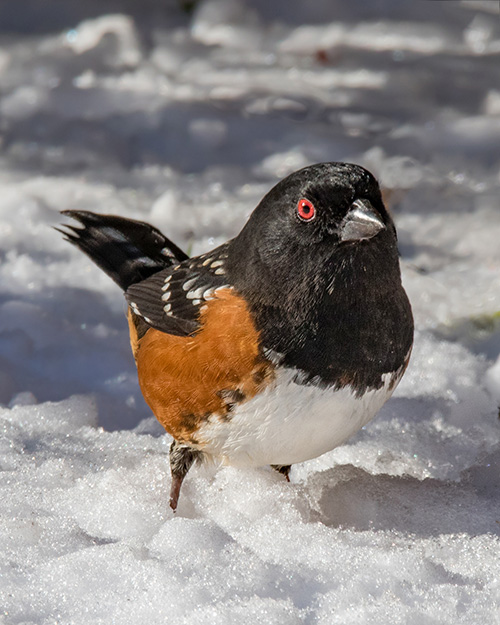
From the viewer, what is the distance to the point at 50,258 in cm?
341

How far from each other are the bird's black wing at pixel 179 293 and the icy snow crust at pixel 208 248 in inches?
17.3

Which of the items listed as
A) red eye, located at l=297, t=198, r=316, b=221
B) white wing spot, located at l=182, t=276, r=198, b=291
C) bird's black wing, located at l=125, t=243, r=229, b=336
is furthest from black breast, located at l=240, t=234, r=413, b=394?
white wing spot, located at l=182, t=276, r=198, b=291

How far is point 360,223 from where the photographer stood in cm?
185

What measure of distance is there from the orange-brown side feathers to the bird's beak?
12.7 inches

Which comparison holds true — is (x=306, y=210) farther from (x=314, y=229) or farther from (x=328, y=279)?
(x=328, y=279)

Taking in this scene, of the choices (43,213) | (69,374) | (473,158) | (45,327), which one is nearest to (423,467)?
(69,374)

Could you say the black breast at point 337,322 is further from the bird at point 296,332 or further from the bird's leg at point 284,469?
the bird's leg at point 284,469

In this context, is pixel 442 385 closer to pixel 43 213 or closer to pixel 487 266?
pixel 487 266

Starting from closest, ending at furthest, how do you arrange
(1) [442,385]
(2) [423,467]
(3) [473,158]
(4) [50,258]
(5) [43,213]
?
1. (2) [423,467]
2. (1) [442,385]
3. (4) [50,258]
4. (5) [43,213]
5. (3) [473,158]

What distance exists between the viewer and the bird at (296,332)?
191 centimetres

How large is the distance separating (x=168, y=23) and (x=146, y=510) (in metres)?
4.16

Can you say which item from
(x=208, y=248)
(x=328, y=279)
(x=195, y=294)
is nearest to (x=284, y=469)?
(x=195, y=294)

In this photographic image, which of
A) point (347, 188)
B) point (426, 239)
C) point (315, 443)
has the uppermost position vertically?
point (347, 188)

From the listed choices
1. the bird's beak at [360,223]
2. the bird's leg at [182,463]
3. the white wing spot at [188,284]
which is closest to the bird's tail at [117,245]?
the white wing spot at [188,284]
